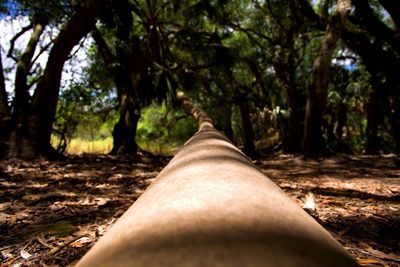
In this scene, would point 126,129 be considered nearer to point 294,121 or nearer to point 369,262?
point 294,121

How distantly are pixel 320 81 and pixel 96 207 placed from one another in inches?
196

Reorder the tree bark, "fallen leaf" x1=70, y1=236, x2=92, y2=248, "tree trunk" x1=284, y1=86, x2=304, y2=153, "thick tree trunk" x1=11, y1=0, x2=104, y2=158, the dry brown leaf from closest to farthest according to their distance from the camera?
the dry brown leaf < "fallen leaf" x1=70, y1=236, x2=92, y2=248 < "thick tree trunk" x1=11, y1=0, x2=104, y2=158 < the tree bark < "tree trunk" x1=284, y1=86, x2=304, y2=153

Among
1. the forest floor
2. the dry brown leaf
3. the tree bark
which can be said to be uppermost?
the tree bark

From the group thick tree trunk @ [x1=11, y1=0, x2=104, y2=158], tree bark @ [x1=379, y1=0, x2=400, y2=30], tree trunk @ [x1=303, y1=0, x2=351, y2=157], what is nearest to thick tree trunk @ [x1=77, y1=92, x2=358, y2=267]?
thick tree trunk @ [x1=11, y1=0, x2=104, y2=158]

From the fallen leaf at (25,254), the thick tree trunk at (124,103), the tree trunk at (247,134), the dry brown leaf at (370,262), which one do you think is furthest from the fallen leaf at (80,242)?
the tree trunk at (247,134)

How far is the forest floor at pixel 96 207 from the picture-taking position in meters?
1.62

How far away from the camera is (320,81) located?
6.22m

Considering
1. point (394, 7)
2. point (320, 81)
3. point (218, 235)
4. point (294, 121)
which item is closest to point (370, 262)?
point (218, 235)

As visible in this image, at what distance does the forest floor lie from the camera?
1.62m

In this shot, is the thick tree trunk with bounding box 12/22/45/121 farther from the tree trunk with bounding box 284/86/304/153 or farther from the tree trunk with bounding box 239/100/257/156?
the tree trunk with bounding box 284/86/304/153

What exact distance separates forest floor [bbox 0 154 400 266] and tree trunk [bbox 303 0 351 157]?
146cm

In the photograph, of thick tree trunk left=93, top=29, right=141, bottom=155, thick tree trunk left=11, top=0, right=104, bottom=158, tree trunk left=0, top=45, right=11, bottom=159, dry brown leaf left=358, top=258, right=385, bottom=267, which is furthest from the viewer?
thick tree trunk left=93, top=29, right=141, bottom=155

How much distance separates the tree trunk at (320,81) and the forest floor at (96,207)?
57.5 inches

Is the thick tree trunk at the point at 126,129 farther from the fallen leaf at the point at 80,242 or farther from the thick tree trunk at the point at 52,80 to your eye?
the fallen leaf at the point at 80,242
